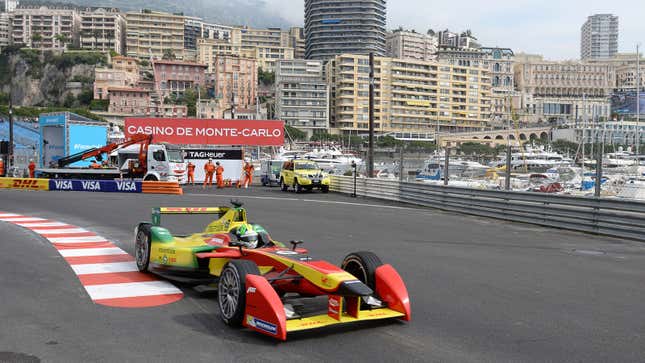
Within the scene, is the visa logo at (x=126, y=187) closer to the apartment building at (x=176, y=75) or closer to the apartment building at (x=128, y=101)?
the apartment building at (x=128, y=101)

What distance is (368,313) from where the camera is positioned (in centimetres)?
586

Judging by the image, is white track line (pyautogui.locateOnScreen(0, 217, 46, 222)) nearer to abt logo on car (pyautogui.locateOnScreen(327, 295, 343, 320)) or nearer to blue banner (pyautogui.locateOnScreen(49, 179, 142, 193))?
abt logo on car (pyautogui.locateOnScreen(327, 295, 343, 320))

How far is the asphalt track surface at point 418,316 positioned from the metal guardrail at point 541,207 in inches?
67.4

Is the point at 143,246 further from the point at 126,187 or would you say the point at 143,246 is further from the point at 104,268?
the point at 126,187

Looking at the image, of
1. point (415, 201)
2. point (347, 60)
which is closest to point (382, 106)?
point (347, 60)

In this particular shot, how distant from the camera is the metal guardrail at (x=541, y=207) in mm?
14289

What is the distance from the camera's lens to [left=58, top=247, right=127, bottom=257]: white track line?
33.4ft

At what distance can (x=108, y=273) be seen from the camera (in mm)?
8664

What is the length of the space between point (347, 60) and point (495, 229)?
150 meters

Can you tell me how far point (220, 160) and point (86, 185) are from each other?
10.9 meters

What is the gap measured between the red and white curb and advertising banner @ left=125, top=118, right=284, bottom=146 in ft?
109

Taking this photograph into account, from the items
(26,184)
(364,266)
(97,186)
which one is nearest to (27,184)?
(26,184)

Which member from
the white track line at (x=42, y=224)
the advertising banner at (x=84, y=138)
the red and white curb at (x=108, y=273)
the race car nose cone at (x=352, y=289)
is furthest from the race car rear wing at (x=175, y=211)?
the advertising banner at (x=84, y=138)

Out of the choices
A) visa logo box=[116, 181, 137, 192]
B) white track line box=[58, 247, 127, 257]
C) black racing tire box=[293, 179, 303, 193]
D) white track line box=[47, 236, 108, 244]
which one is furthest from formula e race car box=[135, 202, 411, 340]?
black racing tire box=[293, 179, 303, 193]
